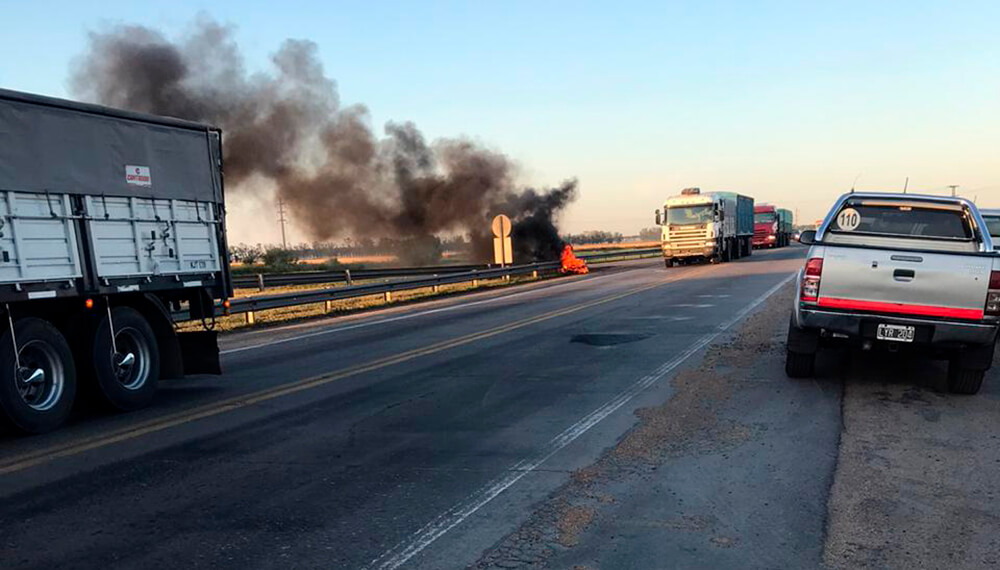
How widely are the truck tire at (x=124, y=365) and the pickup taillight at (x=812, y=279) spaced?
693 centimetres

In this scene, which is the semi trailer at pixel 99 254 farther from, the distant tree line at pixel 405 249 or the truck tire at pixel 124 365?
the distant tree line at pixel 405 249

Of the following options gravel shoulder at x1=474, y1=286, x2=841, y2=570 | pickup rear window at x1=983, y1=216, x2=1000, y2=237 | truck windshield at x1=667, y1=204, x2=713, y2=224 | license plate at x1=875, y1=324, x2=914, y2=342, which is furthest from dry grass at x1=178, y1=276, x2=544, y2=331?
pickup rear window at x1=983, y1=216, x2=1000, y2=237

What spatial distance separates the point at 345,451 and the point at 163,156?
4.44m

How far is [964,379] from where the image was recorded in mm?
7477

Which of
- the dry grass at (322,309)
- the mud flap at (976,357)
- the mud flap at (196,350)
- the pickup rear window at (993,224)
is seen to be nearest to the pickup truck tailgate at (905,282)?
the mud flap at (976,357)

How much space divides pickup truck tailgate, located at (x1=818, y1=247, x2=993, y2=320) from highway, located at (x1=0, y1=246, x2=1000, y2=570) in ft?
3.07

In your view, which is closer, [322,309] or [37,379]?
[37,379]

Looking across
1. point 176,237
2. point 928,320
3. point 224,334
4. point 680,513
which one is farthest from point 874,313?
point 224,334

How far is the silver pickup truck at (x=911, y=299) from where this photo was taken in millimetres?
7066

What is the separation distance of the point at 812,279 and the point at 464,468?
434 cm

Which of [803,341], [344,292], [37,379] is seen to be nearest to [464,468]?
[37,379]

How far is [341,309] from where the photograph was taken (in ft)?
66.7

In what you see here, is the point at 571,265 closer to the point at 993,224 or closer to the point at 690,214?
the point at 690,214

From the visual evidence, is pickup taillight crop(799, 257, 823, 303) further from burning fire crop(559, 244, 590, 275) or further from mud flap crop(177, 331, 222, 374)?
burning fire crop(559, 244, 590, 275)
